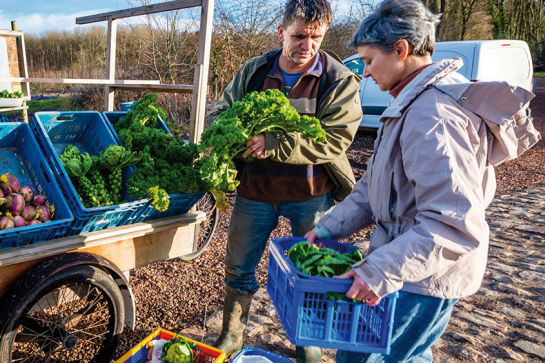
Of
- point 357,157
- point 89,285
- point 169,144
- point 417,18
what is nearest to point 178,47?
point 357,157

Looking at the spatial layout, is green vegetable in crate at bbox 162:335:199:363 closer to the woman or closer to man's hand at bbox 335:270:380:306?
the woman

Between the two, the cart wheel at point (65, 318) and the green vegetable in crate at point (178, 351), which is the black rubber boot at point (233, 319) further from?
the cart wheel at point (65, 318)

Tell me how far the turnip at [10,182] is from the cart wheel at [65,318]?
0.70 metres

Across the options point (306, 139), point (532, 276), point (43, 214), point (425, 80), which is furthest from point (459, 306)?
point (43, 214)

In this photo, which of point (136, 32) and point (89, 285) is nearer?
point (89, 285)

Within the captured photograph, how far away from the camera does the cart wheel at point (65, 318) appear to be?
247 cm

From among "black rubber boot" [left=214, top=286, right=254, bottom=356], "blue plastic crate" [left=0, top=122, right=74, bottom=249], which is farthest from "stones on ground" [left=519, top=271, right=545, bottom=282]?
"blue plastic crate" [left=0, top=122, right=74, bottom=249]

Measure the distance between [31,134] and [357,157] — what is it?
7.75m

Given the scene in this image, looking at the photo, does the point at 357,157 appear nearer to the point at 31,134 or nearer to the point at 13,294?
the point at 31,134

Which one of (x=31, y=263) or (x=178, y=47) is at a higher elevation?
Answer: (x=178, y=47)

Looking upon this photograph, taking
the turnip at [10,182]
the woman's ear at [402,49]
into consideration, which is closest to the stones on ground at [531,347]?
the woman's ear at [402,49]

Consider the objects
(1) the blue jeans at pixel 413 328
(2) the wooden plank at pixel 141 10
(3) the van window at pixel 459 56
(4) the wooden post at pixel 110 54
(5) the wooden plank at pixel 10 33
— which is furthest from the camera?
(5) the wooden plank at pixel 10 33

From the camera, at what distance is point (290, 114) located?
263 centimetres

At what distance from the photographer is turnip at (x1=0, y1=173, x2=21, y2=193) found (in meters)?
2.85
